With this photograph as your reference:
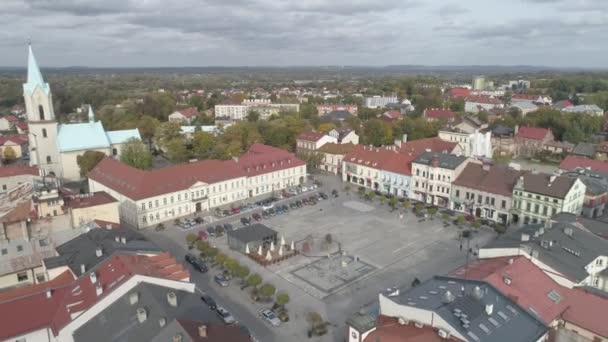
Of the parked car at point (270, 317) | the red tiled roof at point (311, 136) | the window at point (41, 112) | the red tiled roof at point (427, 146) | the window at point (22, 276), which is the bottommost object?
the parked car at point (270, 317)

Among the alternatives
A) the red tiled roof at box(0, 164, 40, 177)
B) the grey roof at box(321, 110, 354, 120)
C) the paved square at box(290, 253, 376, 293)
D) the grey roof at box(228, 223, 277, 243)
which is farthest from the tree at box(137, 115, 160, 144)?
the paved square at box(290, 253, 376, 293)

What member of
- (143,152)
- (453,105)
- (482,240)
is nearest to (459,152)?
(482,240)

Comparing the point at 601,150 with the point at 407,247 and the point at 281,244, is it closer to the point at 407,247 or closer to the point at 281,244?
the point at 407,247

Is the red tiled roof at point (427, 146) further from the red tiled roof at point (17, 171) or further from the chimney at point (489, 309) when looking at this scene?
the red tiled roof at point (17, 171)

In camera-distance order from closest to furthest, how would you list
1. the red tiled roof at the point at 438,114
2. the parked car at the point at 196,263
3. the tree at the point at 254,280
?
the tree at the point at 254,280 → the parked car at the point at 196,263 → the red tiled roof at the point at 438,114

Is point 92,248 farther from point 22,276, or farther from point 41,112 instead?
point 41,112

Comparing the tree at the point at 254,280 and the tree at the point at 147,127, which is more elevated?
the tree at the point at 147,127

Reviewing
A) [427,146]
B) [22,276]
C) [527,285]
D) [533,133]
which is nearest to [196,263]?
[22,276]

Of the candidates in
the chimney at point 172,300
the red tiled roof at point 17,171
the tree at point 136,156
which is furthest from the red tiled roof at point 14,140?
the chimney at point 172,300
